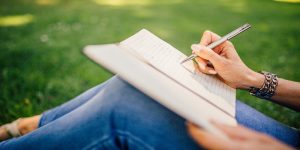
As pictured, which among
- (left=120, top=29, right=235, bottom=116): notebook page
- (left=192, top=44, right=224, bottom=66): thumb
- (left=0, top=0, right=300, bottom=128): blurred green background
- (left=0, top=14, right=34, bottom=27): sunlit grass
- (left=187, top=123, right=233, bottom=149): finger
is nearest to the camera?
(left=187, top=123, right=233, bottom=149): finger

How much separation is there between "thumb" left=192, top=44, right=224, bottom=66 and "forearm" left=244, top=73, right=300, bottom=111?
18 centimetres

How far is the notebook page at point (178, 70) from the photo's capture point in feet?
3.87

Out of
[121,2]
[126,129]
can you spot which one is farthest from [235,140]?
[121,2]

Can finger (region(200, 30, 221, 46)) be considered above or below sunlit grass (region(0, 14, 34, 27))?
above

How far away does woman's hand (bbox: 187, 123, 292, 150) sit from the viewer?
79 cm

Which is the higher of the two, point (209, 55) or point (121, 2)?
point (209, 55)

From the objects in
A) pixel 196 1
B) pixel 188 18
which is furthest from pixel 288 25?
pixel 196 1

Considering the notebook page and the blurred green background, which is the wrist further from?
the blurred green background

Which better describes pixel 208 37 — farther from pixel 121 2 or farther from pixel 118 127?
pixel 121 2

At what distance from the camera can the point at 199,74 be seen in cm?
139

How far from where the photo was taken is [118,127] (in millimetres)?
1025

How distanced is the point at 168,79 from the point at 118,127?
247 mm

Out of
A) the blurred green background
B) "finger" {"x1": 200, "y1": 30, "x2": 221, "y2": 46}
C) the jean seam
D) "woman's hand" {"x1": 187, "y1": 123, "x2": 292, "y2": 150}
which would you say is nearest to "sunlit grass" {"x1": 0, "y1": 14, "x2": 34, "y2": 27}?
the blurred green background

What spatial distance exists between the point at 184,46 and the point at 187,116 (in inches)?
114
